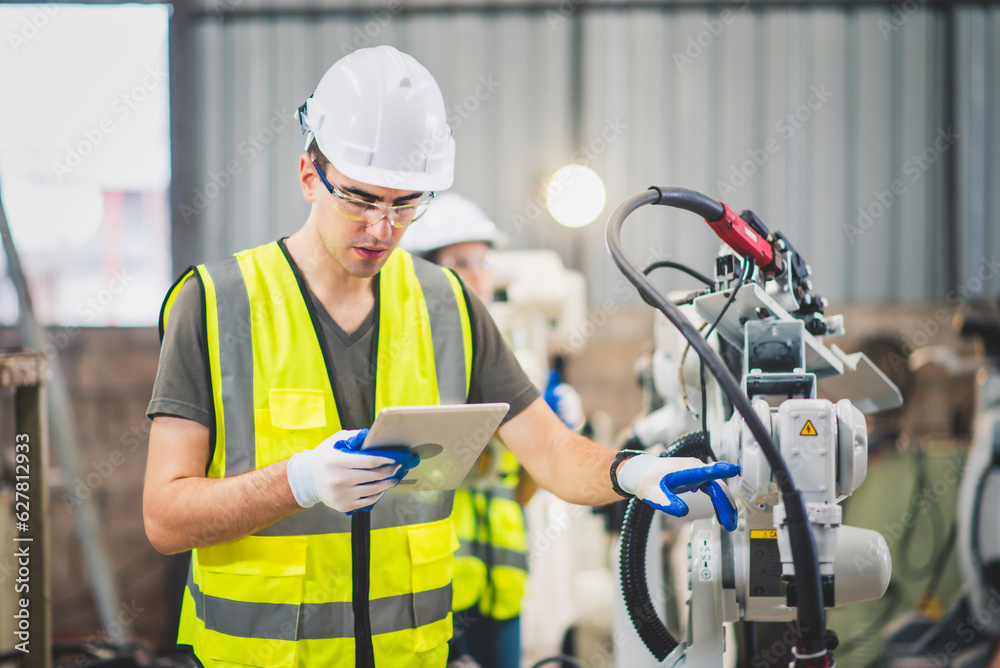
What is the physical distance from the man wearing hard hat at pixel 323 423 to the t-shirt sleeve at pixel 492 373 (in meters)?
0.06

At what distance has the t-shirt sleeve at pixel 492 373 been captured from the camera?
57.7 inches

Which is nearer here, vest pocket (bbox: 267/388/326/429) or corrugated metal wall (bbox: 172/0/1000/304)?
vest pocket (bbox: 267/388/326/429)

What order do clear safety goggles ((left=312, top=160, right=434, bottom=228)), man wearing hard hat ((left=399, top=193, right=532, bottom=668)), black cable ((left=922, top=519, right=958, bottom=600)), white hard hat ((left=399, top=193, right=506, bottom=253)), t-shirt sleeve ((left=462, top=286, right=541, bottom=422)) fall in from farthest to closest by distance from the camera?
black cable ((left=922, top=519, right=958, bottom=600)), white hard hat ((left=399, top=193, right=506, bottom=253)), man wearing hard hat ((left=399, top=193, right=532, bottom=668)), t-shirt sleeve ((left=462, top=286, right=541, bottom=422)), clear safety goggles ((left=312, top=160, right=434, bottom=228))

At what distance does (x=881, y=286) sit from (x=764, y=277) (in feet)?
11.7

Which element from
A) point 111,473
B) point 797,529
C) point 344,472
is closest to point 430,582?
point 344,472

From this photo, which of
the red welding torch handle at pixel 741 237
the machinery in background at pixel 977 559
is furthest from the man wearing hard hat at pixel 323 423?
the machinery in background at pixel 977 559

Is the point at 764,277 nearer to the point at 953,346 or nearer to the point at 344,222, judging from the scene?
the point at 344,222

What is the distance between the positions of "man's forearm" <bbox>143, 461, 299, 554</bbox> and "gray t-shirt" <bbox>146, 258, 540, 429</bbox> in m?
0.12

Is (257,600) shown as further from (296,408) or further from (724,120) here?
(724,120)

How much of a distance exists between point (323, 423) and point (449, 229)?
1.39 meters

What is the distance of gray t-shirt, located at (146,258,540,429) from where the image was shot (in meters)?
1.20

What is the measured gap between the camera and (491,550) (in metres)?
2.22

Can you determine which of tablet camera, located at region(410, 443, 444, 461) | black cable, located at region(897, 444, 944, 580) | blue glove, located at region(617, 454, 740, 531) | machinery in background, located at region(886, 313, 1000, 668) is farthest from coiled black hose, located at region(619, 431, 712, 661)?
black cable, located at region(897, 444, 944, 580)

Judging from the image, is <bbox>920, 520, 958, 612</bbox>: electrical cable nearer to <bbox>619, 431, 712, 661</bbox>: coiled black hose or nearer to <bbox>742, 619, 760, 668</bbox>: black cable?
<bbox>742, 619, 760, 668</bbox>: black cable
